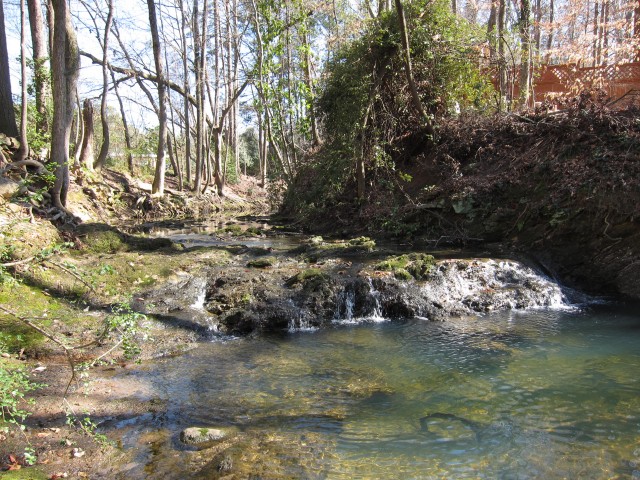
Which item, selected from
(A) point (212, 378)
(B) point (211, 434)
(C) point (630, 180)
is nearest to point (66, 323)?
(A) point (212, 378)

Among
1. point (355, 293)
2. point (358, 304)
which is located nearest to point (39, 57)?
point (355, 293)

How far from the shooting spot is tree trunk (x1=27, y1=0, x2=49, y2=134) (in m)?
14.0

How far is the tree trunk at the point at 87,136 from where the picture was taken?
54.6 ft

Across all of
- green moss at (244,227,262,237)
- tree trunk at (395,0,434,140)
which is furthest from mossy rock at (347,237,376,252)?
tree trunk at (395,0,434,140)

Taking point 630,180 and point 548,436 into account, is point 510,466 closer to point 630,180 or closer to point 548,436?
point 548,436

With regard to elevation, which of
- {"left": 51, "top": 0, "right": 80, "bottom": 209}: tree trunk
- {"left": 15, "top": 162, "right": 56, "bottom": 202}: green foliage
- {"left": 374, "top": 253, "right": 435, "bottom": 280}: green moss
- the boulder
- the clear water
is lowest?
the clear water

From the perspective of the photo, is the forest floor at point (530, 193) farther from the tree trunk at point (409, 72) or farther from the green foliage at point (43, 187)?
the green foliage at point (43, 187)

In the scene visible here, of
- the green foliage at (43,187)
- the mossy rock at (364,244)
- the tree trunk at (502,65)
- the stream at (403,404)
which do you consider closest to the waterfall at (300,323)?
the stream at (403,404)

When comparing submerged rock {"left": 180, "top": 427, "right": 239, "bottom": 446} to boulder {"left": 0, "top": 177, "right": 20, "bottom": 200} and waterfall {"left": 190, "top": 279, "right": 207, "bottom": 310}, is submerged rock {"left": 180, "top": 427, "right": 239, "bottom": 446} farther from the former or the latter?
boulder {"left": 0, "top": 177, "right": 20, "bottom": 200}

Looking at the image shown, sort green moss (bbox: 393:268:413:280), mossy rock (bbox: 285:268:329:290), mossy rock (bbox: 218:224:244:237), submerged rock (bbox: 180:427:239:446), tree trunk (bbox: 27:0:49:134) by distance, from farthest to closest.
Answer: mossy rock (bbox: 218:224:244:237) → tree trunk (bbox: 27:0:49:134) → green moss (bbox: 393:268:413:280) → mossy rock (bbox: 285:268:329:290) → submerged rock (bbox: 180:427:239:446)

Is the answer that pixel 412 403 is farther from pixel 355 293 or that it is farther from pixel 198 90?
pixel 198 90

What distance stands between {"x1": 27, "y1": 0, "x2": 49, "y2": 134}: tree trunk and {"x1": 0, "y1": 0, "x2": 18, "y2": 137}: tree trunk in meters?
1.13

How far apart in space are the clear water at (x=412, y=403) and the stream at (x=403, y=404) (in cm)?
1

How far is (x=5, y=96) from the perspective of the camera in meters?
12.5
